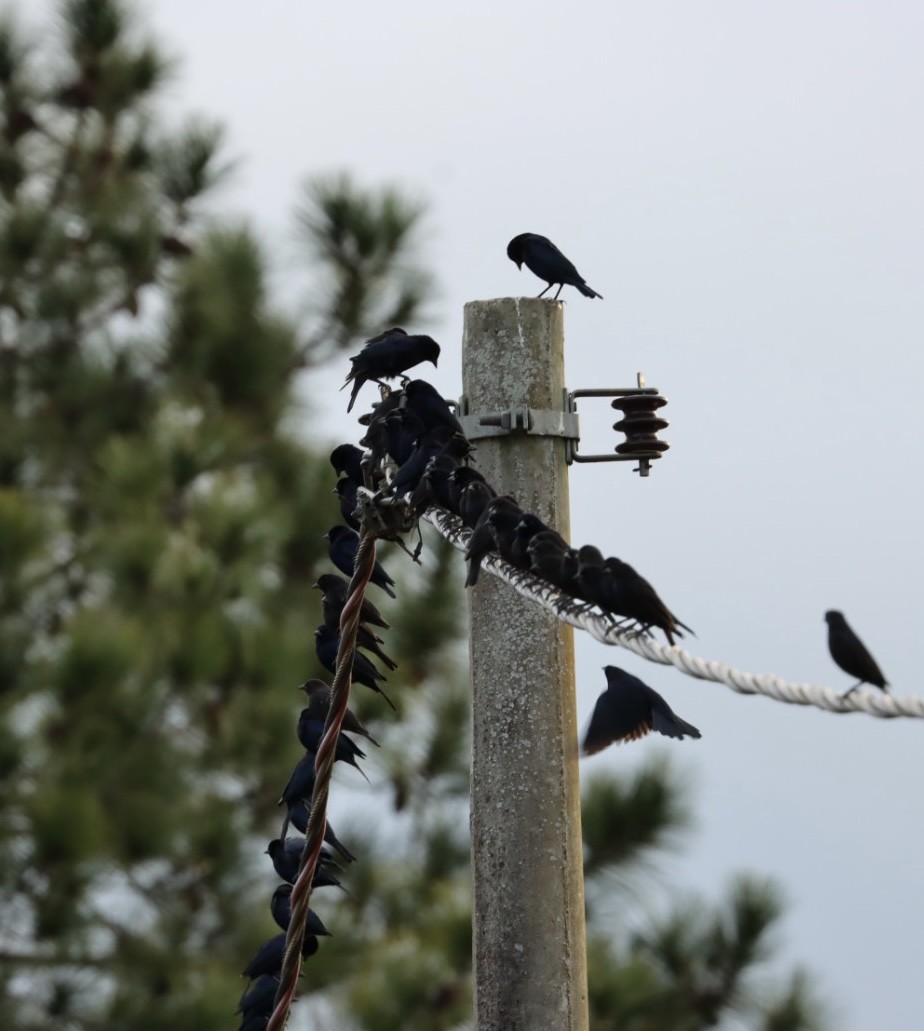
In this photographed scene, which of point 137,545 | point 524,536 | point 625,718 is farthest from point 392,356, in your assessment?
point 137,545

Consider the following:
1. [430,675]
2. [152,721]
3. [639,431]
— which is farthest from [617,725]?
[430,675]

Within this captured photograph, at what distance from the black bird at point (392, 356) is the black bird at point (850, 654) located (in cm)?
135

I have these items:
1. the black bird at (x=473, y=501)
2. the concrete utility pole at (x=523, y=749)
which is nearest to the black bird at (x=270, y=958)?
the concrete utility pole at (x=523, y=749)

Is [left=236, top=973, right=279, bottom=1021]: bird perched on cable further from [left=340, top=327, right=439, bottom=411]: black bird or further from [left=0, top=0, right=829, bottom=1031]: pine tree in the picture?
[left=0, top=0, right=829, bottom=1031]: pine tree

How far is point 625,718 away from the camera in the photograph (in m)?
2.40

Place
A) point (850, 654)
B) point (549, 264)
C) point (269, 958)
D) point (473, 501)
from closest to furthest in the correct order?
1. point (850, 654)
2. point (473, 501)
3. point (269, 958)
4. point (549, 264)

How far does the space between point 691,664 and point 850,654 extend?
149 millimetres

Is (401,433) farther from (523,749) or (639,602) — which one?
(639,602)

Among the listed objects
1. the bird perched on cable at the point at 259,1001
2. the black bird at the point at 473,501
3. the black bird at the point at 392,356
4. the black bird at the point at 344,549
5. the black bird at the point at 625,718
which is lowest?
the bird perched on cable at the point at 259,1001

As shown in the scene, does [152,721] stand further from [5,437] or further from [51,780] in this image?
[5,437]

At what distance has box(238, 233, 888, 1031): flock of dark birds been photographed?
6.20 ft

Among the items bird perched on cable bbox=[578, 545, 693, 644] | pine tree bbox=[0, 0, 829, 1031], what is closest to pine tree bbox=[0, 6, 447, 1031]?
pine tree bbox=[0, 0, 829, 1031]

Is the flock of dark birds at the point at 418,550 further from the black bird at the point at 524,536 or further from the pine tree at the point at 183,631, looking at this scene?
the pine tree at the point at 183,631

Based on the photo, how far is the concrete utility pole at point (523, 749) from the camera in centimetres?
266
